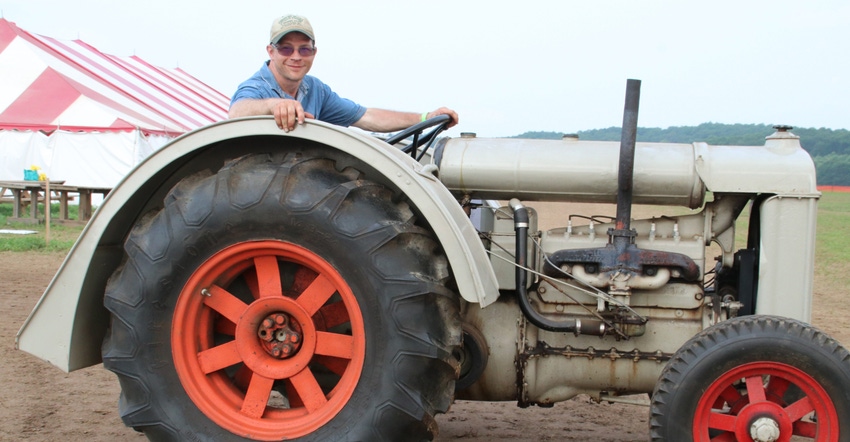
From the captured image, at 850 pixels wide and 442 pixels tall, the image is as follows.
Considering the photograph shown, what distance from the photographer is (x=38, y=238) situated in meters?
11.9

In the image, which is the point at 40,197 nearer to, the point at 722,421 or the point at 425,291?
the point at 425,291

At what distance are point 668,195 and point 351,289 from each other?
1.36m

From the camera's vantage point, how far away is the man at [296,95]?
10.7 ft

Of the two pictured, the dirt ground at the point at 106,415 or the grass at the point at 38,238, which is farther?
the grass at the point at 38,238

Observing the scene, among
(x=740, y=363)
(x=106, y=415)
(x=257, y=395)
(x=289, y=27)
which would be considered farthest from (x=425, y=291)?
(x=106, y=415)

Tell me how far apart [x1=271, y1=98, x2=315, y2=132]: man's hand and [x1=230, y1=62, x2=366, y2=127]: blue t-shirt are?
0.60 metres

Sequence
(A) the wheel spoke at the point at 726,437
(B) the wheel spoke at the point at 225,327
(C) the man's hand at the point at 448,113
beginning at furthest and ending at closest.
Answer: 1. (C) the man's hand at the point at 448,113
2. (B) the wheel spoke at the point at 225,327
3. (A) the wheel spoke at the point at 726,437

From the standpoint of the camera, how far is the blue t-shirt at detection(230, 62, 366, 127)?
353 cm

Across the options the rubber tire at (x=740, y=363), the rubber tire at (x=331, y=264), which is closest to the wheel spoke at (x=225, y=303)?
the rubber tire at (x=331, y=264)

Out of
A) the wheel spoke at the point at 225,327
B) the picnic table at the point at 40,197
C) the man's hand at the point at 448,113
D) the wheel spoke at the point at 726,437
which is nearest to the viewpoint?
the wheel spoke at the point at 726,437

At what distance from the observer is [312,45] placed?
362cm

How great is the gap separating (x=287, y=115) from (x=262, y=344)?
832 millimetres

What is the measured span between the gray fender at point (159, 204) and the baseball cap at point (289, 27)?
62 centimetres

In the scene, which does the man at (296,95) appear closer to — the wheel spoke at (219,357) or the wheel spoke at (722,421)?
the wheel spoke at (219,357)
